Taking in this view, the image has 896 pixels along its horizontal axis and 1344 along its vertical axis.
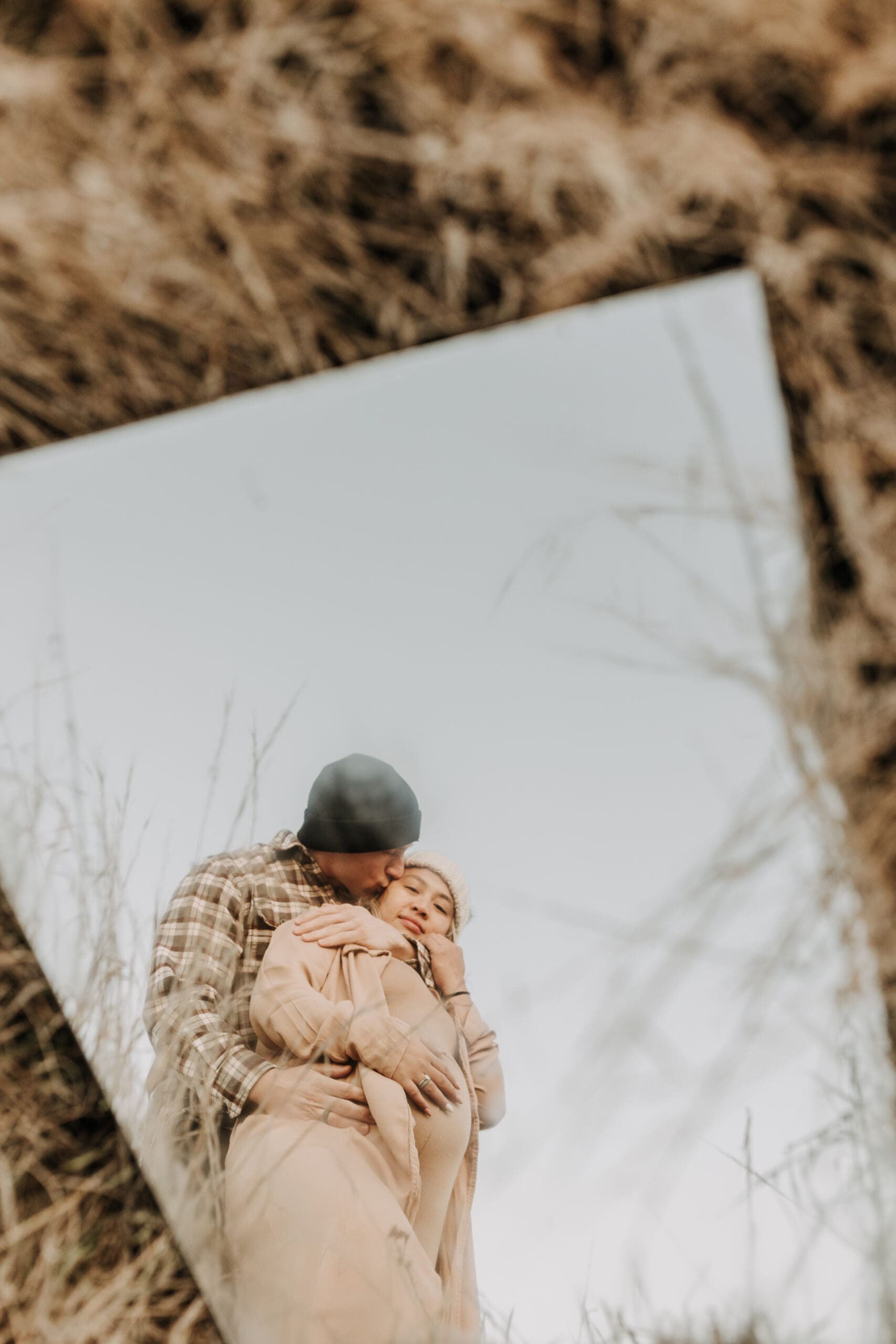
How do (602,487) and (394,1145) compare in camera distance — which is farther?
(602,487)

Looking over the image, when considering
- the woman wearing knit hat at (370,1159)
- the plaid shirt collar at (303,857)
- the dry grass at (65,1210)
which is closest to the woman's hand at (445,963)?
the woman wearing knit hat at (370,1159)

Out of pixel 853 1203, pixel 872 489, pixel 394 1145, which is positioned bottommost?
pixel 853 1203

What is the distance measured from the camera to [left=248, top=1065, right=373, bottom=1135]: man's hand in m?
0.81

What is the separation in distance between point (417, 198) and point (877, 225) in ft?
1.54

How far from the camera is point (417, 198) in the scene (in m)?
0.94

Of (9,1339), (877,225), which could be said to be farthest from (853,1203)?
(877,225)

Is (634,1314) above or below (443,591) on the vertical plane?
below

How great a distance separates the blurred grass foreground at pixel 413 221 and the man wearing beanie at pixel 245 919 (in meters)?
0.16

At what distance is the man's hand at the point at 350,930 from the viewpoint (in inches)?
33.0

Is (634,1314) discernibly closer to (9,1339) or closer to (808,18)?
(9,1339)

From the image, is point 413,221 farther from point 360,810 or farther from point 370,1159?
point 370,1159

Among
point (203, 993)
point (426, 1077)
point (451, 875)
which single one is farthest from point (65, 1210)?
point (451, 875)

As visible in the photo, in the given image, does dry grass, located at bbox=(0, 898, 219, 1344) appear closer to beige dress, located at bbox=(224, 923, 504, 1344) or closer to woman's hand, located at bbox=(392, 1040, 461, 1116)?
beige dress, located at bbox=(224, 923, 504, 1344)

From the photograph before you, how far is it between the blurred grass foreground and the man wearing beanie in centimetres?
16
